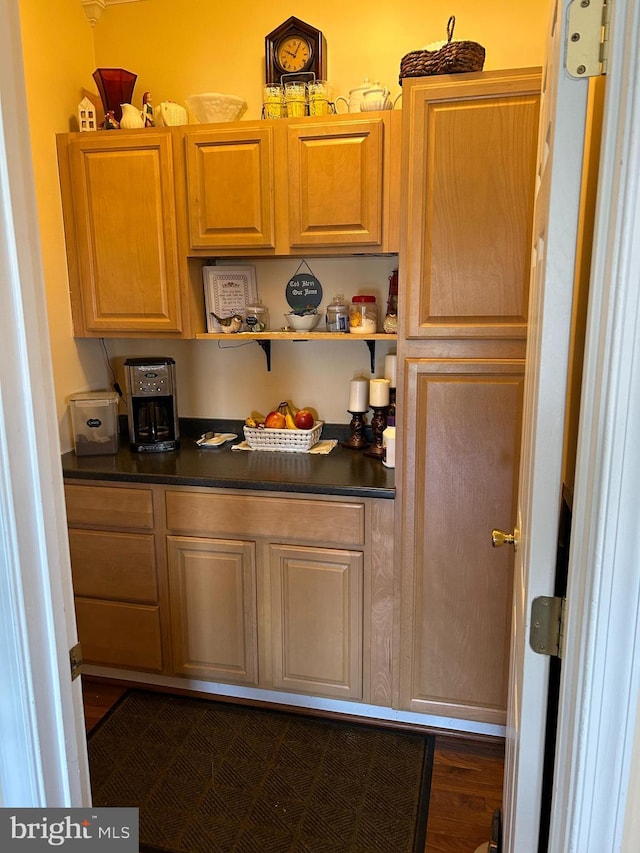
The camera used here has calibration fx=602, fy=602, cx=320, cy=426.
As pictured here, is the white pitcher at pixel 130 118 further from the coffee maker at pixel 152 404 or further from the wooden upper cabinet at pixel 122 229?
the coffee maker at pixel 152 404

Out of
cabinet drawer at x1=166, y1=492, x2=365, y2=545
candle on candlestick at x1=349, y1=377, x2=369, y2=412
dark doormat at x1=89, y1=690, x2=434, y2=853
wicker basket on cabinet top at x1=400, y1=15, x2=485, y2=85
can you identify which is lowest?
dark doormat at x1=89, y1=690, x2=434, y2=853

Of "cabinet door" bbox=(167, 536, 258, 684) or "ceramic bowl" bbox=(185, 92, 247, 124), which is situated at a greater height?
"ceramic bowl" bbox=(185, 92, 247, 124)

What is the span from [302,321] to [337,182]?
536 millimetres

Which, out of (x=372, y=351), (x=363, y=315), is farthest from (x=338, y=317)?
(x=372, y=351)

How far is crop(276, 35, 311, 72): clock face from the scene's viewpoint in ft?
7.32

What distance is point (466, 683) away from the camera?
6.93ft

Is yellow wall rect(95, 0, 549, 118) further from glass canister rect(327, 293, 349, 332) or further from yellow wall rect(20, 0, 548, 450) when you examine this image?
glass canister rect(327, 293, 349, 332)

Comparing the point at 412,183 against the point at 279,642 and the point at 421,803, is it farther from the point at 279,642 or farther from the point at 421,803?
the point at 421,803

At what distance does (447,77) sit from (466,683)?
197 centimetres

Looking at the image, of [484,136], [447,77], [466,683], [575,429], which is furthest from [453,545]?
[447,77]

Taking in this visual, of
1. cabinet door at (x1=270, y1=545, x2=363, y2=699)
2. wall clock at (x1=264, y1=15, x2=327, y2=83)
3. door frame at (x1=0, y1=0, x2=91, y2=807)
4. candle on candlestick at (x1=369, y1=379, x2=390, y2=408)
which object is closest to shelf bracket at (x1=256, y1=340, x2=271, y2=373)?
candle on candlestick at (x1=369, y1=379, x2=390, y2=408)

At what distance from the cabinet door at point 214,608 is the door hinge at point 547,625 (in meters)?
1.45

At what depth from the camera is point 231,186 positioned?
2217mm

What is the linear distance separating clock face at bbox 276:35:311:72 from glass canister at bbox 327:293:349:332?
0.88 meters
